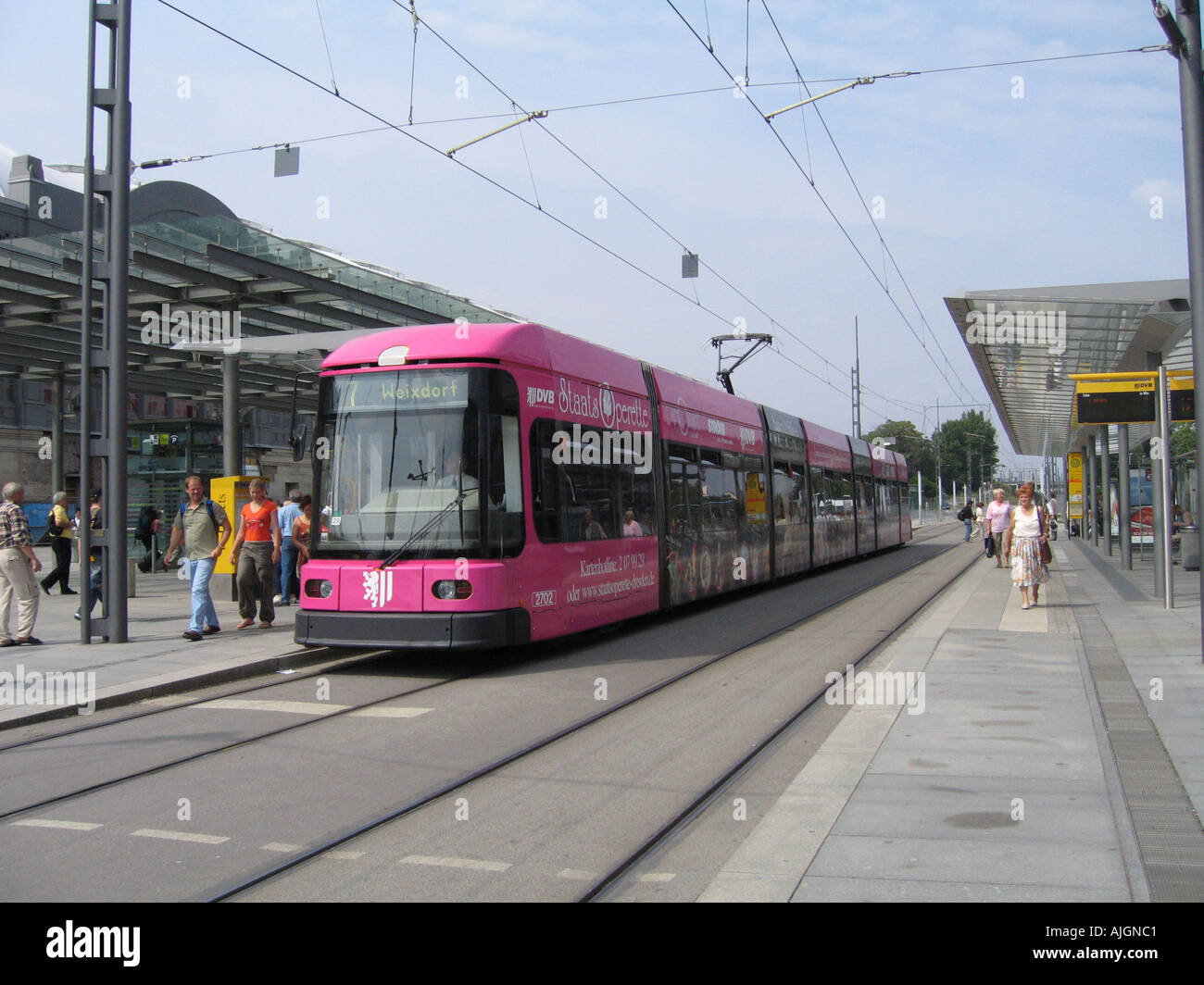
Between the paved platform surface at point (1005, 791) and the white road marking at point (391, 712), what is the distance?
3.03m

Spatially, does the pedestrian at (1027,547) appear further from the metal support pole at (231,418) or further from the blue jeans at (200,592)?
the metal support pole at (231,418)

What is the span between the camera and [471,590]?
9781mm

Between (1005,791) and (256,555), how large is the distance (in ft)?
31.0

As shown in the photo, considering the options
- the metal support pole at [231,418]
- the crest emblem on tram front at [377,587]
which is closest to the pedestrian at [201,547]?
the crest emblem on tram front at [377,587]

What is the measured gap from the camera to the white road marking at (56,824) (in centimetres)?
539

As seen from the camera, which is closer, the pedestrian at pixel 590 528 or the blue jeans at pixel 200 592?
the pedestrian at pixel 590 528

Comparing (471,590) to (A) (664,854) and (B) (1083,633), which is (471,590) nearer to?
(A) (664,854)

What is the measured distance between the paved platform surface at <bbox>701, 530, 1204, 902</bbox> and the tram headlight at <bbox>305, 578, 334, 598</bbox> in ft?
15.7

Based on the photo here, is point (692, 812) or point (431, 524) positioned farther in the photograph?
point (431, 524)

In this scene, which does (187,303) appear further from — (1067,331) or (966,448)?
(966,448)

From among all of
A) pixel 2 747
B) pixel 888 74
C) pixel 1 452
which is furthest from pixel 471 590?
pixel 1 452

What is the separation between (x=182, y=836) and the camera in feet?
17.2

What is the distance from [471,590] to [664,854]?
5.01 meters

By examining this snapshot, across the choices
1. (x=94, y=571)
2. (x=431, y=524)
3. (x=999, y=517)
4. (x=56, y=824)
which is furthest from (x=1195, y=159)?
(x=999, y=517)
